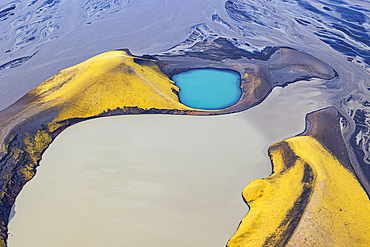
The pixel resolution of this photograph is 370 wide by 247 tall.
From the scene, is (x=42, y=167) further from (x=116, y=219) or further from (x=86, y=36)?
(x=86, y=36)

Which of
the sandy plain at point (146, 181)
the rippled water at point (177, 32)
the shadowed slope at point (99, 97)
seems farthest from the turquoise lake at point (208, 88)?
the rippled water at point (177, 32)

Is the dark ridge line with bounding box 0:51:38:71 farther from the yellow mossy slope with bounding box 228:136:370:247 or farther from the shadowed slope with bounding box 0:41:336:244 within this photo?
the yellow mossy slope with bounding box 228:136:370:247

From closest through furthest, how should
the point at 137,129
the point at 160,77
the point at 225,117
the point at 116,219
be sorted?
the point at 116,219
the point at 137,129
the point at 225,117
the point at 160,77

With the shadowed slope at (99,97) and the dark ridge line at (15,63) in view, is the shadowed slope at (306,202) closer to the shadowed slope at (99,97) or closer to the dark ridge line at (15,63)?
the shadowed slope at (99,97)

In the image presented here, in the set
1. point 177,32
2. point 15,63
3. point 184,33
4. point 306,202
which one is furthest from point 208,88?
point 15,63

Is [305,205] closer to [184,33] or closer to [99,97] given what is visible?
[99,97]

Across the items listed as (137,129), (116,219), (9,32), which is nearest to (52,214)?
(116,219)

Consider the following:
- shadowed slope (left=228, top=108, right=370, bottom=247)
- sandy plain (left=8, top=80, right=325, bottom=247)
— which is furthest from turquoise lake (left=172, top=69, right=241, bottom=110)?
shadowed slope (left=228, top=108, right=370, bottom=247)
